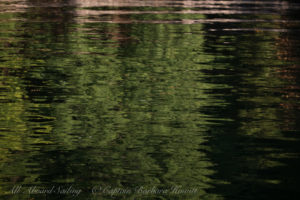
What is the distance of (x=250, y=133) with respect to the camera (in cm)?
1395

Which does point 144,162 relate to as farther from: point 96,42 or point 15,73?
point 96,42

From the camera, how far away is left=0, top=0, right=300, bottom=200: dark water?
36.0ft

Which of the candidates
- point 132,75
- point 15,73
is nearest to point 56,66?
point 15,73

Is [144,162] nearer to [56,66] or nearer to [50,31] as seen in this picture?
[56,66]

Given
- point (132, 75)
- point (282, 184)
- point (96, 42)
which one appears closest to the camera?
point (282, 184)

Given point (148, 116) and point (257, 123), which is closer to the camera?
point (257, 123)

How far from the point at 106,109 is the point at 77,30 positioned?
18869mm

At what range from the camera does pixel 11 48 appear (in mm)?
27312

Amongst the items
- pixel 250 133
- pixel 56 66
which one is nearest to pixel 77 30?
pixel 56 66

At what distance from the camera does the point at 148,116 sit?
15.3 metres

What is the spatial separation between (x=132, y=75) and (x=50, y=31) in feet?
46.1

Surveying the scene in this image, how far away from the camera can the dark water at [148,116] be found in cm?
1098

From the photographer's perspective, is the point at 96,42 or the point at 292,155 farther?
the point at 96,42

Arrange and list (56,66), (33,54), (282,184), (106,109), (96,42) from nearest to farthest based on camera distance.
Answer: (282,184) < (106,109) < (56,66) < (33,54) < (96,42)
